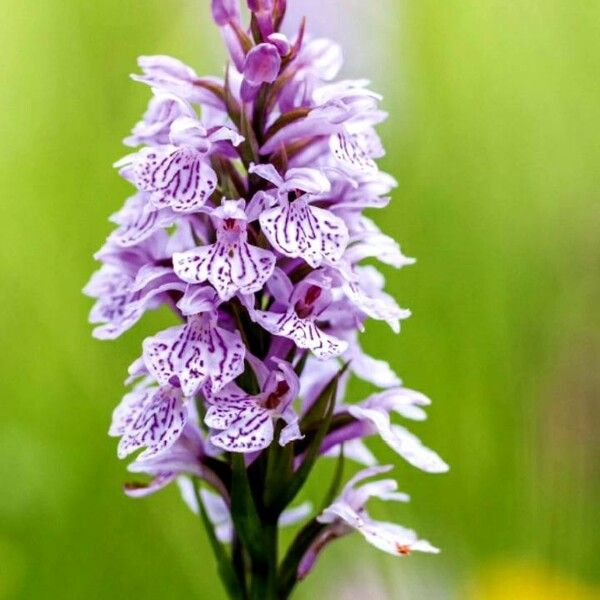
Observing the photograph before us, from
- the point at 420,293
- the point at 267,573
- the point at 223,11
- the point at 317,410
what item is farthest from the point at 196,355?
the point at 420,293

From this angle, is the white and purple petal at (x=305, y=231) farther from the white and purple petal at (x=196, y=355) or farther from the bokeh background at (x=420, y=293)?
the bokeh background at (x=420, y=293)

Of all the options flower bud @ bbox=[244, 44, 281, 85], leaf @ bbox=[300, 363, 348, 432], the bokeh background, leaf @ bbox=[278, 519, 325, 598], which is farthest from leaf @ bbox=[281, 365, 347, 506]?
the bokeh background

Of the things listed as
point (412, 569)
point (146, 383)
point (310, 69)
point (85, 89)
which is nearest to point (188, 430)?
point (146, 383)

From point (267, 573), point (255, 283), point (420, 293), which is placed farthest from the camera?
point (420, 293)

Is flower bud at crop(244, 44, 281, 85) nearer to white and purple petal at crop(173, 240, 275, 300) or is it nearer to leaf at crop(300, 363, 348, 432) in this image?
white and purple petal at crop(173, 240, 275, 300)

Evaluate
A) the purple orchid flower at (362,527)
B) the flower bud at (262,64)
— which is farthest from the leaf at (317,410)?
the flower bud at (262,64)

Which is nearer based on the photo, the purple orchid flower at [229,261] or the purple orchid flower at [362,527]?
the purple orchid flower at [229,261]

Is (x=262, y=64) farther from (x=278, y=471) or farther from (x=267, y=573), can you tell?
(x=267, y=573)
